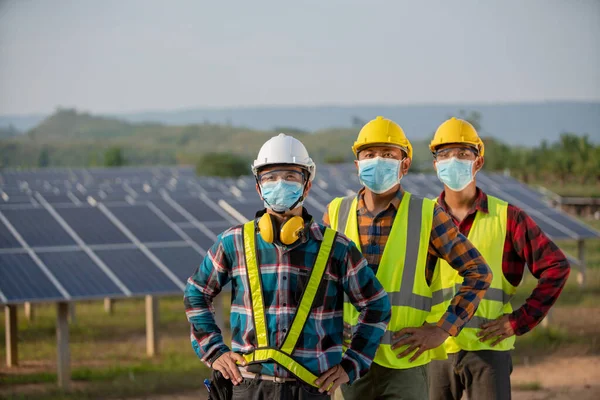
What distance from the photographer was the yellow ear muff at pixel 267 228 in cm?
403

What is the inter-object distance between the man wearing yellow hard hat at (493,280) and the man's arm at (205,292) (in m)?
1.85

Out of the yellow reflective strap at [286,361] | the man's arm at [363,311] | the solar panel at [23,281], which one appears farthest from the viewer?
the solar panel at [23,281]

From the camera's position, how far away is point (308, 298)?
401 centimetres

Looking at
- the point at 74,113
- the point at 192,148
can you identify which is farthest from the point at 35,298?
the point at 74,113

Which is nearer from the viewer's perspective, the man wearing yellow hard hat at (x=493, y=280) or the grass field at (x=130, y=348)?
the man wearing yellow hard hat at (x=493, y=280)

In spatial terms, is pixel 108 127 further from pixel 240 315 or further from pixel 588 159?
pixel 240 315

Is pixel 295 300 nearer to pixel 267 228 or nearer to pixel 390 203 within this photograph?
pixel 267 228

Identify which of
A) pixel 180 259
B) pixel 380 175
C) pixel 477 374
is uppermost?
pixel 380 175

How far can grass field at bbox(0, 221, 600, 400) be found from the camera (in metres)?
12.4

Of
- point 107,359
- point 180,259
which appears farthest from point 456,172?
point 107,359

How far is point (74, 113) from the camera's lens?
631 feet

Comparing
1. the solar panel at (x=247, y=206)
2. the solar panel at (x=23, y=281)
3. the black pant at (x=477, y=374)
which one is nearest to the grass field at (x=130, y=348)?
the solar panel at (x=23, y=281)

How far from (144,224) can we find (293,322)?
34.0 ft

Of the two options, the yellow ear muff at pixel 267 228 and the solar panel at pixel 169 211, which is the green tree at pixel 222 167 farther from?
the yellow ear muff at pixel 267 228
